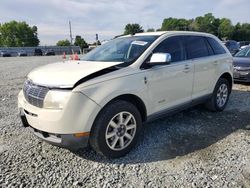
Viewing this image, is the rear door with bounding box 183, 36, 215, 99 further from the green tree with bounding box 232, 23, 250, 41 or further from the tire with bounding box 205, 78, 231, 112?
the green tree with bounding box 232, 23, 250, 41

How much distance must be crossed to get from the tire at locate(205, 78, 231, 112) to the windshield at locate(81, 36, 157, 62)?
A: 2070 mm

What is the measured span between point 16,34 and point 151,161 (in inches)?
4125

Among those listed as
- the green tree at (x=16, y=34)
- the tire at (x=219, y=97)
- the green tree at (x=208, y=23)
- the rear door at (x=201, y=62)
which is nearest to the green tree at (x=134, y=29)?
the rear door at (x=201, y=62)

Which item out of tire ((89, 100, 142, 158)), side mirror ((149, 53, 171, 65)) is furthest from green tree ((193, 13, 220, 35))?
tire ((89, 100, 142, 158))

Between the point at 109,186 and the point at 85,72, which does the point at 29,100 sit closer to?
the point at 85,72

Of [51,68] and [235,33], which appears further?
[235,33]

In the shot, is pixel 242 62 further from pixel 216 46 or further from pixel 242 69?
pixel 216 46

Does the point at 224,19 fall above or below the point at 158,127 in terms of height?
above

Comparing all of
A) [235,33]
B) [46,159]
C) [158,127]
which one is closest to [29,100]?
[46,159]

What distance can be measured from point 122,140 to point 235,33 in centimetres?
9563

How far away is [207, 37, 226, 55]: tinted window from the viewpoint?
539 centimetres

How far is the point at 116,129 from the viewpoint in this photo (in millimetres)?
Result: 3471

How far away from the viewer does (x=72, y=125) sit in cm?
309

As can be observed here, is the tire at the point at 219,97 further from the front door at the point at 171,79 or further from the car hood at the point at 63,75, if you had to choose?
the car hood at the point at 63,75
